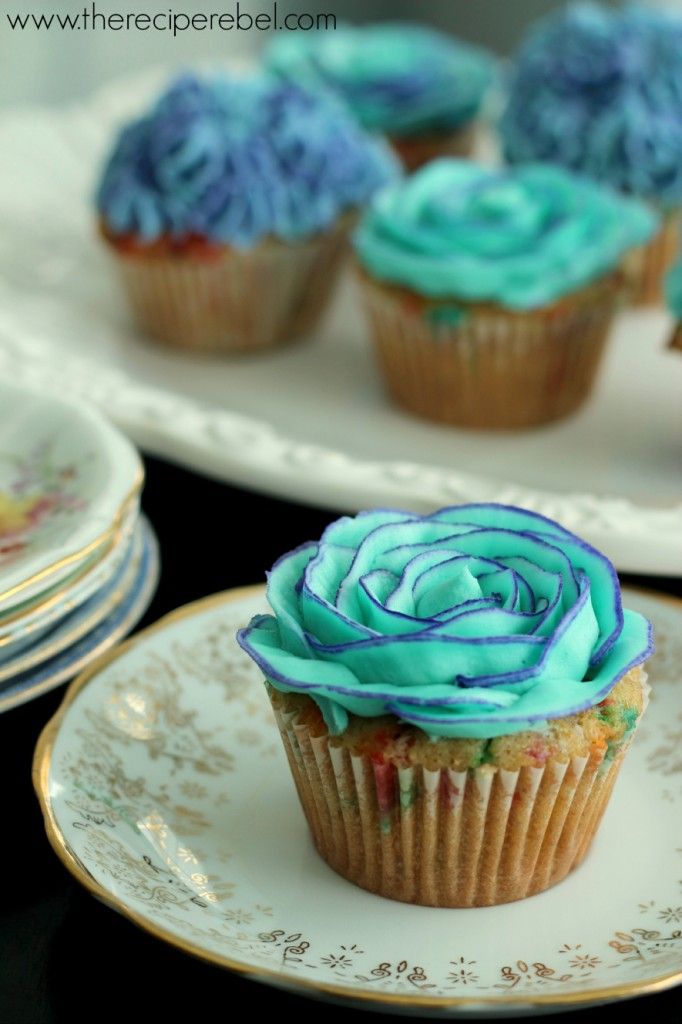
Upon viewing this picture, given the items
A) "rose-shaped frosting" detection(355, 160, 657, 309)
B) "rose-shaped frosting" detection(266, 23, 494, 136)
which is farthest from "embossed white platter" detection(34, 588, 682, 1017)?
"rose-shaped frosting" detection(266, 23, 494, 136)

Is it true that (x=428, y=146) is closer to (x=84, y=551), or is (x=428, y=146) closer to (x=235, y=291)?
(x=235, y=291)

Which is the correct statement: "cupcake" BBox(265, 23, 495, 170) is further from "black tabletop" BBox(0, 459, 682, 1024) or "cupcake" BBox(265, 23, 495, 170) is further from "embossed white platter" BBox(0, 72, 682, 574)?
"black tabletop" BBox(0, 459, 682, 1024)

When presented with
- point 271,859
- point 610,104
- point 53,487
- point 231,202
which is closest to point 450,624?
point 271,859

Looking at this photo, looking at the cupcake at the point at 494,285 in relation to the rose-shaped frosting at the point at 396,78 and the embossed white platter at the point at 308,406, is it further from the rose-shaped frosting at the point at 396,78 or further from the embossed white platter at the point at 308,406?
the rose-shaped frosting at the point at 396,78

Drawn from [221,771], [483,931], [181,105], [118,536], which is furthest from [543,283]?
[483,931]

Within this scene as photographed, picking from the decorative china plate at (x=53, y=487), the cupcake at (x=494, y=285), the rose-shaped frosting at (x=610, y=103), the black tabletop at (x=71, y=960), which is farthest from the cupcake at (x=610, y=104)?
the black tabletop at (x=71, y=960)

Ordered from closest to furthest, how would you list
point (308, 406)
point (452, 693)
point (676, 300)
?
point (452, 693)
point (676, 300)
point (308, 406)
